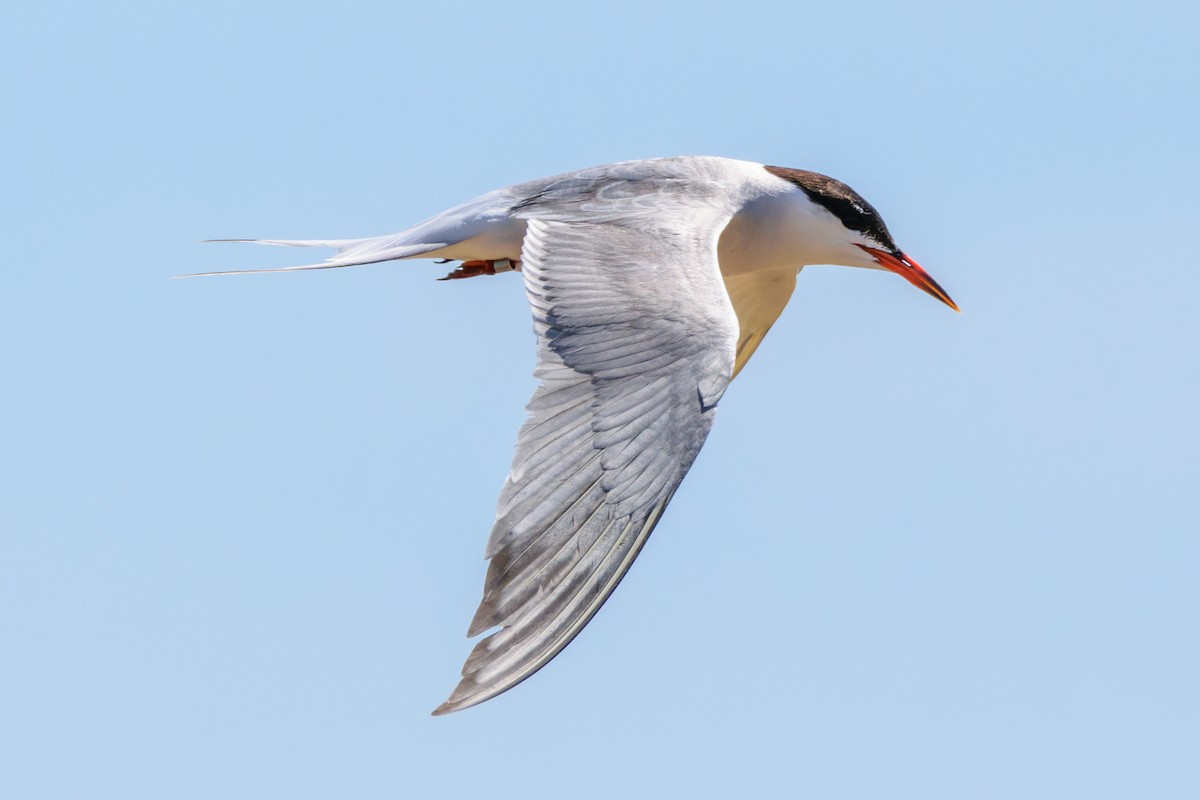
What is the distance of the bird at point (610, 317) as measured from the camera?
20.6ft

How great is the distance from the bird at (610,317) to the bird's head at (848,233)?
0.01 metres

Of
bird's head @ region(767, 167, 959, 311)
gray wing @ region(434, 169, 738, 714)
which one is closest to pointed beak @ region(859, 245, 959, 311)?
bird's head @ region(767, 167, 959, 311)

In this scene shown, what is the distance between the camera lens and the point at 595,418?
6773 millimetres

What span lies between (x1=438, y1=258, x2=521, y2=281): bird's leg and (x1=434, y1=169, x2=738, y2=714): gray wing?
1.15 meters

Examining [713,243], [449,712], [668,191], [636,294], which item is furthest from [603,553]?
[668,191]

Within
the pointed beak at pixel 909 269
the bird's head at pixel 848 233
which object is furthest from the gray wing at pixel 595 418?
the pointed beak at pixel 909 269

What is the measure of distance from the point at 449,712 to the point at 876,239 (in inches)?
182

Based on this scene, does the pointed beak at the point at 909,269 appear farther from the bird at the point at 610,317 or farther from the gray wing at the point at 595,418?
the gray wing at the point at 595,418

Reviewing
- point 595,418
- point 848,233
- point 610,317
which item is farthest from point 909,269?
→ point 595,418

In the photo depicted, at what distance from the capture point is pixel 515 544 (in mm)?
6309

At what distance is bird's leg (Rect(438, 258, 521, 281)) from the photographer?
9.34 metres

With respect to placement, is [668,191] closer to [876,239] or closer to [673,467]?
[876,239]

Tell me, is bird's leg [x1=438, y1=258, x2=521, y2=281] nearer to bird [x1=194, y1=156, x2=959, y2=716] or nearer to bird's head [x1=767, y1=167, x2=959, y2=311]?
bird [x1=194, y1=156, x2=959, y2=716]

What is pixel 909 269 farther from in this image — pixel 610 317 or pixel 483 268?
pixel 610 317
